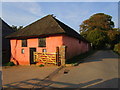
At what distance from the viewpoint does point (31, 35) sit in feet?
33.8

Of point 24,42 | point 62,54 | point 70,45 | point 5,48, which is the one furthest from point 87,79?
point 5,48

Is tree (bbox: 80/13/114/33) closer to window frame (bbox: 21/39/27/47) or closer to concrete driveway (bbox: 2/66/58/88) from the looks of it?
window frame (bbox: 21/39/27/47)

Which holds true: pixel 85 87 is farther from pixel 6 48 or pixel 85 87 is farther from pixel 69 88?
pixel 6 48

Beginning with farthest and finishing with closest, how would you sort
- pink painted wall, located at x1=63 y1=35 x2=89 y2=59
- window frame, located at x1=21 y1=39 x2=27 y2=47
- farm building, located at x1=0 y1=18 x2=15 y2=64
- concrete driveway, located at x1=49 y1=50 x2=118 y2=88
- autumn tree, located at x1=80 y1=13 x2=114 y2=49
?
1. autumn tree, located at x1=80 y1=13 x2=114 y2=49
2. farm building, located at x1=0 y1=18 x2=15 y2=64
3. window frame, located at x1=21 y1=39 x2=27 y2=47
4. pink painted wall, located at x1=63 y1=35 x2=89 y2=59
5. concrete driveway, located at x1=49 y1=50 x2=118 y2=88

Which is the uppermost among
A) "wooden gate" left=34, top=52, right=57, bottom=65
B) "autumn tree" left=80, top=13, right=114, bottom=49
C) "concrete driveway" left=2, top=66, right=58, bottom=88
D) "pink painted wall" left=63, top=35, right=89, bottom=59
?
"autumn tree" left=80, top=13, right=114, bottom=49

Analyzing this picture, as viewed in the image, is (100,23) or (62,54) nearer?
(62,54)

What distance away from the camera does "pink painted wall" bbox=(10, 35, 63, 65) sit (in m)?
9.30

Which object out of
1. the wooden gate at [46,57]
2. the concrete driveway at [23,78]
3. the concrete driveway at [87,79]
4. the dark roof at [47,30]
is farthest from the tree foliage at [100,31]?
the concrete driveway at [23,78]

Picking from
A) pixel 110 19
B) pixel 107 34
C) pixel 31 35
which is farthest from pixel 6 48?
pixel 110 19

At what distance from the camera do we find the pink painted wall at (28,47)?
30.5 ft

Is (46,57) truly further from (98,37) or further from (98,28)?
(98,28)

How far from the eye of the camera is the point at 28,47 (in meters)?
Result: 10.9

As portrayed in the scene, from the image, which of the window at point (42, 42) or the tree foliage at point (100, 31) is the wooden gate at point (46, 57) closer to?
the window at point (42, 42)

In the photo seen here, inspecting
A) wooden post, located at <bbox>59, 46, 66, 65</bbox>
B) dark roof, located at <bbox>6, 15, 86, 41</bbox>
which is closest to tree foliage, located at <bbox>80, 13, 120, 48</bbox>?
dark roof, located at <bbox>6, 15, 86, 41</bbox>
